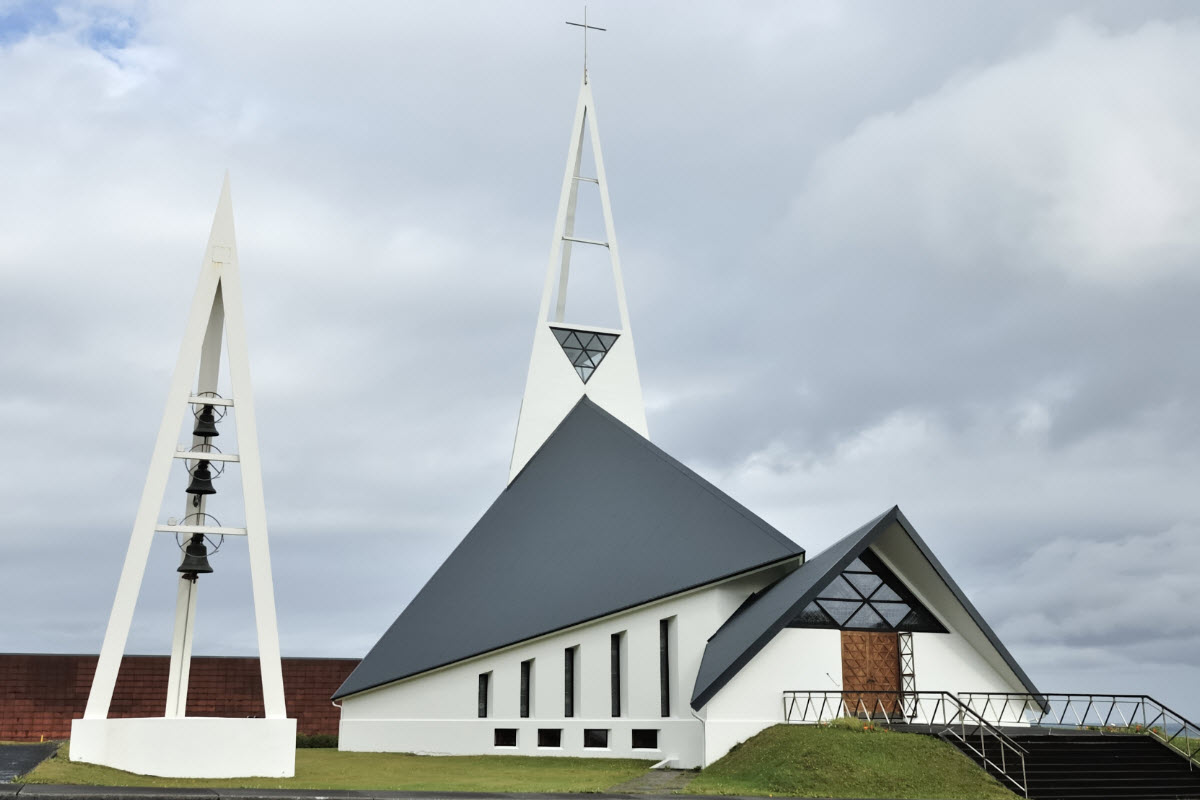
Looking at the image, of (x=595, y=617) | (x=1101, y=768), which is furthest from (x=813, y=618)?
(x=1101, y=768)

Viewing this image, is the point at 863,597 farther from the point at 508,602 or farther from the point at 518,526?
the point at 518,526

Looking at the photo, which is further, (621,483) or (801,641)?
(621,483)

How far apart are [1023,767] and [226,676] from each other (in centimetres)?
2881

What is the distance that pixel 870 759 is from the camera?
21.9m

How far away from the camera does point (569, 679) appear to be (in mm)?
29656

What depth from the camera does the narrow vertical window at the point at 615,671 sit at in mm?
28547

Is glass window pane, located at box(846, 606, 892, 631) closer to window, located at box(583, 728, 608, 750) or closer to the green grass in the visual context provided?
the green grass

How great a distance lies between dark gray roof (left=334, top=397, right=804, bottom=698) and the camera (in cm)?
2839

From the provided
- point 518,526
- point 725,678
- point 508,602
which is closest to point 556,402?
point 518,526

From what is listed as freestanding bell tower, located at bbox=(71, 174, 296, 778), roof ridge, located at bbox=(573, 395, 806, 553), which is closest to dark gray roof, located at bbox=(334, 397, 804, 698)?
roof ridge, located at bbox=(573, 395, 806, 553)

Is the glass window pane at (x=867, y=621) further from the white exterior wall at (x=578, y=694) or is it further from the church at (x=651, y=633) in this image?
the white exterior wall at (x=578, y=694)

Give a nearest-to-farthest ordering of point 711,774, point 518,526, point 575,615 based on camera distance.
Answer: point 711,774, point 575,615, point 518,526

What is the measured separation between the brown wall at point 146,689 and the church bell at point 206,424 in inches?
682

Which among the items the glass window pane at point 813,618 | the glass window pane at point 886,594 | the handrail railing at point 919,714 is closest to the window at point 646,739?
the handrail railing at point 919,714
